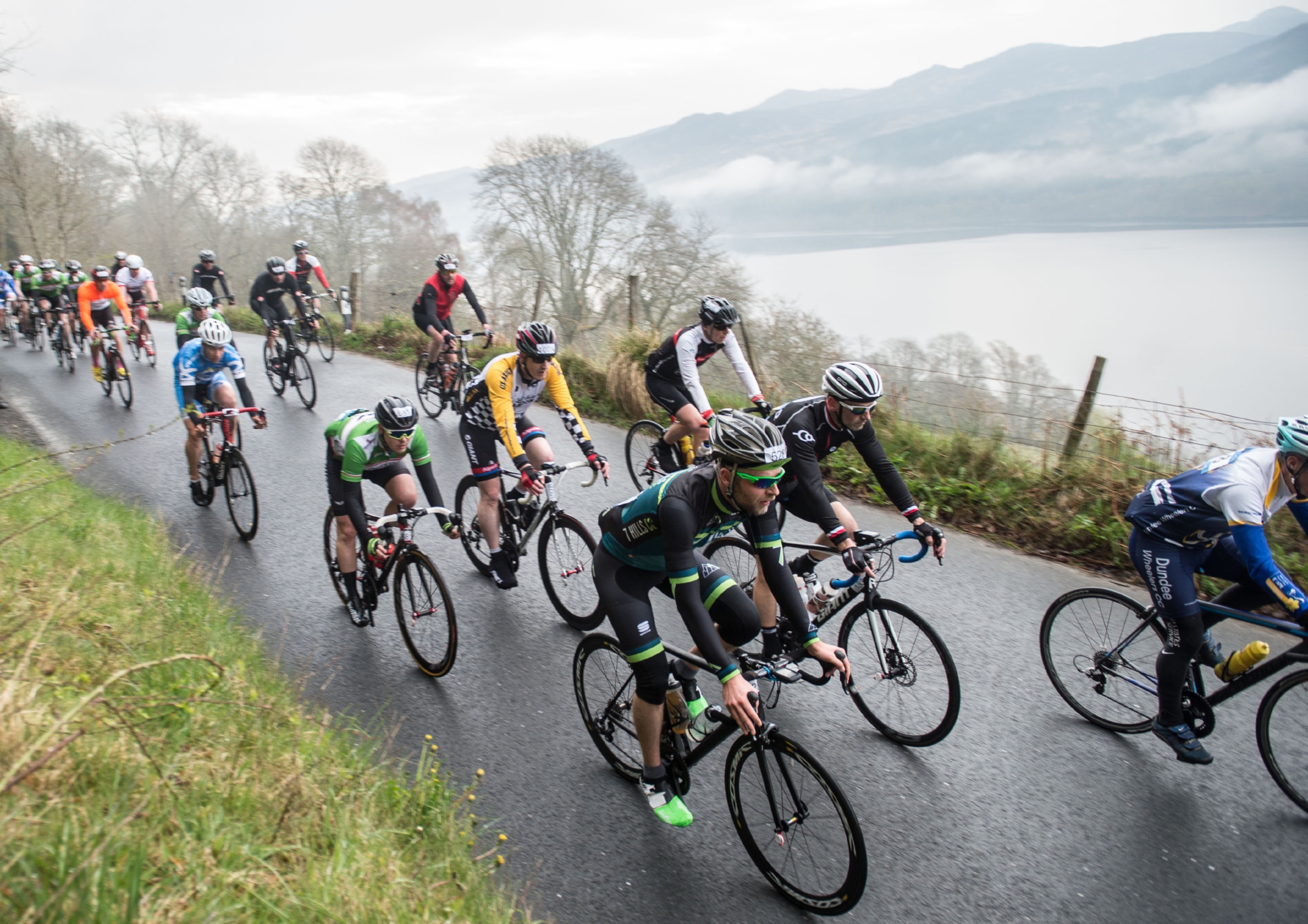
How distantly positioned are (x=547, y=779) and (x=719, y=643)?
5.08ft

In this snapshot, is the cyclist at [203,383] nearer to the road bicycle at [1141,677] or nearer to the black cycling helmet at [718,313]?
the black cycling helmet at [718,313]

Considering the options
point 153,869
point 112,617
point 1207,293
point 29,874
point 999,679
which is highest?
point 29,874

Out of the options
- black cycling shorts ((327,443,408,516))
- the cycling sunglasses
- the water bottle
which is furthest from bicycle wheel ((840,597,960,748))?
black cycling shorts ((327,443,408,516))

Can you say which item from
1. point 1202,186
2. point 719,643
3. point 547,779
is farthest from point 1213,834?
point 1202,186

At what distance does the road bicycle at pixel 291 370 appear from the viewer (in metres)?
11.9

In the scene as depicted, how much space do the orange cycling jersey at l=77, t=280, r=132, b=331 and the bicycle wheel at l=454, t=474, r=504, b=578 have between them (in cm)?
1085

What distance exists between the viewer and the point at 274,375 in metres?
12.7

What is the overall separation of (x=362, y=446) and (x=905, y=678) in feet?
12.4

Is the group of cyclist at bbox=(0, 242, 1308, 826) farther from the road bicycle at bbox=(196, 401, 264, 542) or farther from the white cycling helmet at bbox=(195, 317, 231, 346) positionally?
the white cycling helmet at bbox=(195, 317, 231, 346)

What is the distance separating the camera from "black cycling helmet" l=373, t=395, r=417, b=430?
4.82 metres

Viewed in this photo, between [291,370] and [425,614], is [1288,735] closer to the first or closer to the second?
[425,614]

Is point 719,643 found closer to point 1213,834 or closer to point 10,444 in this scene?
point 1213,834

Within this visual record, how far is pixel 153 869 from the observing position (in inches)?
90.7

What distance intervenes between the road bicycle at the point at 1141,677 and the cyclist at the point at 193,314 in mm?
10482
